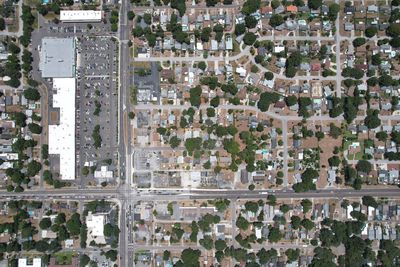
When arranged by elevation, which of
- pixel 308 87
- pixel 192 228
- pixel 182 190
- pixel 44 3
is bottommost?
pixel 192 228

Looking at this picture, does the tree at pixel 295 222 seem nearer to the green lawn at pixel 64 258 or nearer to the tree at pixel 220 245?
the tree at pixel 220 245

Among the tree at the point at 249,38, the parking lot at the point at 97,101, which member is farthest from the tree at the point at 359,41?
the parking lot at the point at 97,101

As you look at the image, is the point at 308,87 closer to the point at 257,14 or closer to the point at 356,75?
the point at 356,75

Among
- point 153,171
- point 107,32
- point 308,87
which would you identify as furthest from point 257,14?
point 153,171

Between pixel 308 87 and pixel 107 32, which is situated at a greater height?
pixel 107 32

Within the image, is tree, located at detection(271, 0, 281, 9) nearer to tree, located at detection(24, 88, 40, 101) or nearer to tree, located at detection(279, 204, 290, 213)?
tree, located at detection(279, 204, 290, 213)
